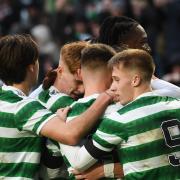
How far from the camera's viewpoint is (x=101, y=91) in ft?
16.6

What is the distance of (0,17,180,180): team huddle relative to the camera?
4.83 metres

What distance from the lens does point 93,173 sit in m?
5.00

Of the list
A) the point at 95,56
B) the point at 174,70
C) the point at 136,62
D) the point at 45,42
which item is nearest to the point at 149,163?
the point at 136,62

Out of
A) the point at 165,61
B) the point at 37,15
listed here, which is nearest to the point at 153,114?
the point at 165,61

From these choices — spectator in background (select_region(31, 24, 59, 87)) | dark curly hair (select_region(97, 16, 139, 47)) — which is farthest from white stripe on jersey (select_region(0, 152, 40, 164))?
spectator in background (select_region(31, 24, 59, 87))

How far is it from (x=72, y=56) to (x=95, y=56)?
275 millimetres

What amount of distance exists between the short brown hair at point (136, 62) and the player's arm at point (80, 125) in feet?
0.70

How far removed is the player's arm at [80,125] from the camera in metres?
4.91

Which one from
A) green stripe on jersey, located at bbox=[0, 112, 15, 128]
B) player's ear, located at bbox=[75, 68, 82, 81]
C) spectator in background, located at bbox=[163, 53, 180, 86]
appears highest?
player's ear, located at bbox=[75, 68, 82, 81]

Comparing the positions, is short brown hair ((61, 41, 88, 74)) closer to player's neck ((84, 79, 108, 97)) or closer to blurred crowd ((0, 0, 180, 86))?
player's neck ((84, 79, 108, 97))

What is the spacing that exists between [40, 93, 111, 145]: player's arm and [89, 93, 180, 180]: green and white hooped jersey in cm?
7

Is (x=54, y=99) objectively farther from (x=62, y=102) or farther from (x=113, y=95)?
(x=113, y=95)

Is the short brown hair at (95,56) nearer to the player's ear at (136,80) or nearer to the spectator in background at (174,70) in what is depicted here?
the player's ear at (136,80)

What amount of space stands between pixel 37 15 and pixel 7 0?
1.02 meters
